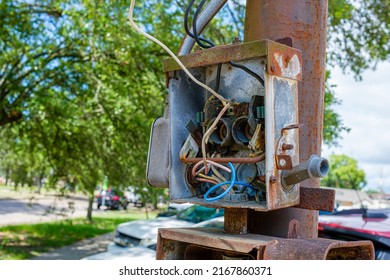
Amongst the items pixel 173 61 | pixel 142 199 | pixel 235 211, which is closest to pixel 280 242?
pixel 235 211

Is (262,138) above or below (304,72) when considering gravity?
below

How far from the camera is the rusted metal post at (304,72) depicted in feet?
5.88

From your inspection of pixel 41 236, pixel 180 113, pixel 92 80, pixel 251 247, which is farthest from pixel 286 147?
pixel 41 236

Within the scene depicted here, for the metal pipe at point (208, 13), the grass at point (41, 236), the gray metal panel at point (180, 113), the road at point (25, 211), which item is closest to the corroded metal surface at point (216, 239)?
the gray metal panel at point (180, 113)

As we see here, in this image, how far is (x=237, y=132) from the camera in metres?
1.71

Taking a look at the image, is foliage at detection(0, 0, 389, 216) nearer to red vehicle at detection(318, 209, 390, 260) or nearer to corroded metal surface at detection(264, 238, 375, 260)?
red vehicle at detection(318, 209, 390, 260)

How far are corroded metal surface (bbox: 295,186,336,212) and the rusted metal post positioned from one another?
14 cm

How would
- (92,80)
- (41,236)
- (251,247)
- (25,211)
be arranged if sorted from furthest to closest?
(25,211) → (41,236) → (92,80) → (251,247)

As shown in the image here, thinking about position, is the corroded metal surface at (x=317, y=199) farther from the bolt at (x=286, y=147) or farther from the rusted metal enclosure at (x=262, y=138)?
the bolt at (x=286, y=147)

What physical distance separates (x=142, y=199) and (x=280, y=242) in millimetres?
8846

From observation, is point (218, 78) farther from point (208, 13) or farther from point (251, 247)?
point (251, 247)

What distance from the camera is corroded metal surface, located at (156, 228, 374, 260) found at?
57.8 inches

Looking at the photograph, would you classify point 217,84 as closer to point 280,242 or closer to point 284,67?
point 284,67

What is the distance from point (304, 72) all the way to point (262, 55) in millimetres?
336
